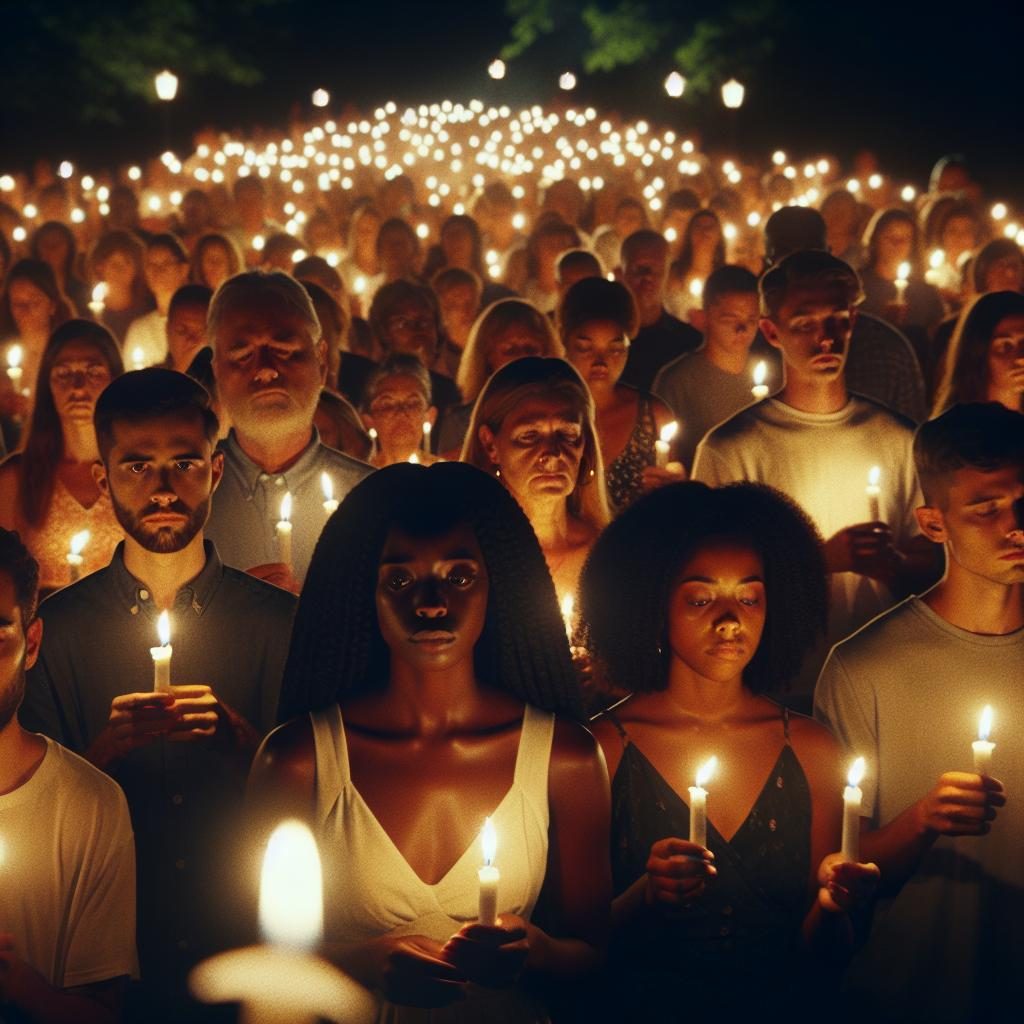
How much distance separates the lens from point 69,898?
11.6 feet

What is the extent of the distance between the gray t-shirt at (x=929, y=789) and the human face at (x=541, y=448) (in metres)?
1.35

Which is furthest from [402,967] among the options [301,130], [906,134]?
[906,134]

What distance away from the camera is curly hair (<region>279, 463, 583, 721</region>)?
11.8 ft

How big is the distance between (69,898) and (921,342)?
24.2ft

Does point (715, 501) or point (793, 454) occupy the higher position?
point (793, 454)

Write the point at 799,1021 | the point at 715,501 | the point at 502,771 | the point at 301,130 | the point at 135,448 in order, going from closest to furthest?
the point at 502,771 → the point at 799,1021 → the point at 715,501 → the point at 135,448 → the point at 301,130

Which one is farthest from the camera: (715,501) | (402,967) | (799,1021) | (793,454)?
(793,454)

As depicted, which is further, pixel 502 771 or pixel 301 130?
pixel 301 130

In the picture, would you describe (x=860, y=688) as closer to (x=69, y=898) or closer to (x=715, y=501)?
(x=715, y=501)

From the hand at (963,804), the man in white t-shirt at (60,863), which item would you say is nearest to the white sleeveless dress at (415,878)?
the man in white t-shirt at (60,863)

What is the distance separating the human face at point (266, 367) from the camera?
5.60m

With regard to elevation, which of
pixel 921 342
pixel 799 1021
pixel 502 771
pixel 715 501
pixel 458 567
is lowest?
pixel 799 1021

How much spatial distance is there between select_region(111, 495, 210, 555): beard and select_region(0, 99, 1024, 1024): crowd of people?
1 centimetres

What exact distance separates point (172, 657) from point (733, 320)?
435 centimetres
